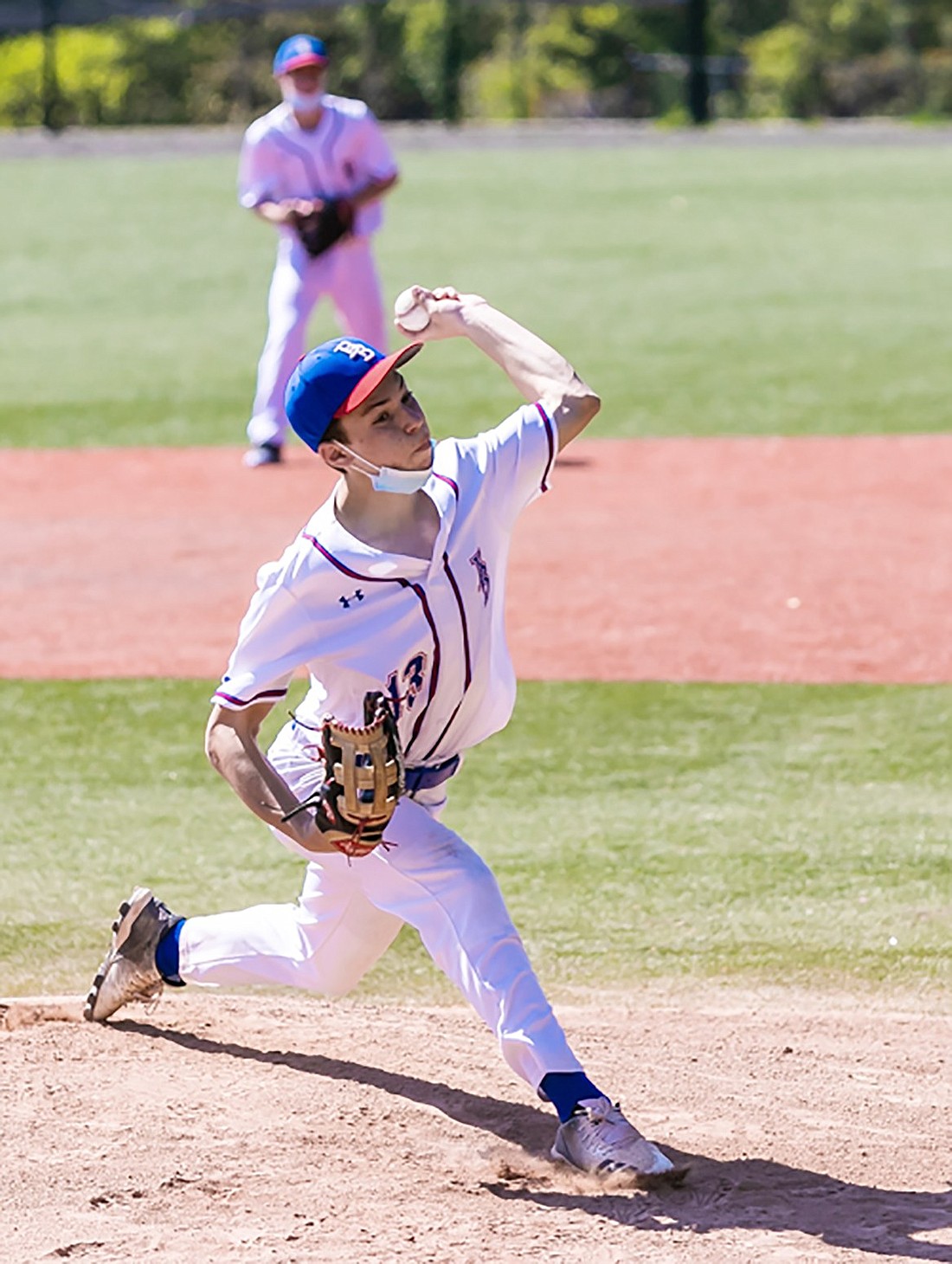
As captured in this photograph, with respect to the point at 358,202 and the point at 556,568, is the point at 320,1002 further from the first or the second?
the point at 358,202

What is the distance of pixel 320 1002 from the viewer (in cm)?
532

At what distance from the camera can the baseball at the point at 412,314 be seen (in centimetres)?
443

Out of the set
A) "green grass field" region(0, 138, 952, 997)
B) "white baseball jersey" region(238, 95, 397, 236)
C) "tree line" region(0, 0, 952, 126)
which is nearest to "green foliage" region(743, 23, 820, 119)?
"tree line" region(0, 0, 952, 126)

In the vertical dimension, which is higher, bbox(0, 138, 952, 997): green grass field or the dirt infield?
the dirt infield

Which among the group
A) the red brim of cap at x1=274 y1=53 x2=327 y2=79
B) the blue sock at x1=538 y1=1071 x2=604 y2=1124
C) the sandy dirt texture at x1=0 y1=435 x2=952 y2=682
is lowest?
the sandy dirt texture at x1=0 y1=435 x2=952 y2=682

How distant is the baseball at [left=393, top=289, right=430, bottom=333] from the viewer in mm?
4426

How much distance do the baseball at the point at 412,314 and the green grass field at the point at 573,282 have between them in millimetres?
7992

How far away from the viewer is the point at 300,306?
1191cm

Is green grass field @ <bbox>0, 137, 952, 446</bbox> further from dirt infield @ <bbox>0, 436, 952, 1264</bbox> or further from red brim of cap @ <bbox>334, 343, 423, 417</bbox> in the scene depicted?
red brim of cap @ <bbox>334, 343, 423, 417</bbox>

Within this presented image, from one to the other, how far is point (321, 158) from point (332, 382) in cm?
848

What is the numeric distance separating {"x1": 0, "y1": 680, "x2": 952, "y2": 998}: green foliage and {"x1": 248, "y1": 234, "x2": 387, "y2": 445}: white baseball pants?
4.10 meters

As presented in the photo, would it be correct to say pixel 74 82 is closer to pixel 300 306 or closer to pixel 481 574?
pixel 300 306

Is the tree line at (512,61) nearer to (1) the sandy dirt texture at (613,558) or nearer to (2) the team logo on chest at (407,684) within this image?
(1) the sandy dirt texture at (613,558)

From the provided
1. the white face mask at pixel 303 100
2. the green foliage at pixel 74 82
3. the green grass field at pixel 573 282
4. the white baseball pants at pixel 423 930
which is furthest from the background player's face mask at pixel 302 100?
the green foliage at pixel 74 82
